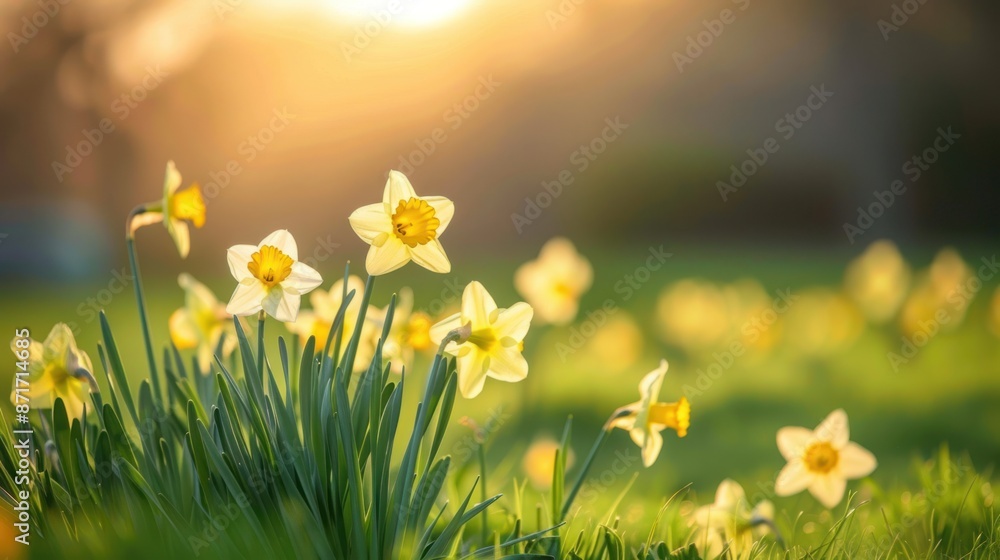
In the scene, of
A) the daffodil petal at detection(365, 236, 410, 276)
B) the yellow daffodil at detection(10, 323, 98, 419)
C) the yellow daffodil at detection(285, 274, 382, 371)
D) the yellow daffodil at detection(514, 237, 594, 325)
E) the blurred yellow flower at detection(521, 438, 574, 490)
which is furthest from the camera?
the yellow daffodil at detection(514, 237, 594, 325)

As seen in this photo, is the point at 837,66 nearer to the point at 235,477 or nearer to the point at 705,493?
the point at 705,493

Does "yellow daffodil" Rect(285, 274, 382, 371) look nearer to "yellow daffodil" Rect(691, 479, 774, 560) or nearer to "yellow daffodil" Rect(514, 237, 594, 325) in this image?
"yellow daffodil" Rect(691, 479, 774, 560)

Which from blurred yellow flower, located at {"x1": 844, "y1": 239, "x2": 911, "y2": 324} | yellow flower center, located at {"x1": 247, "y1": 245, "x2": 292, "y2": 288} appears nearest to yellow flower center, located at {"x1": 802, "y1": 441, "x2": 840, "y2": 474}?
yellow flower center, located at {"x1": 247, "y1": 245, "x2": 292, "y2": 288}

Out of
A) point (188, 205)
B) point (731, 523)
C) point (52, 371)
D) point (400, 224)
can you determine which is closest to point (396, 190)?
point (400, 224)

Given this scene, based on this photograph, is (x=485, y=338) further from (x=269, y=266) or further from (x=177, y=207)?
(x=177, y=207)

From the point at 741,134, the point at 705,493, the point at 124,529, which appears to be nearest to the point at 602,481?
the point at 705,493
